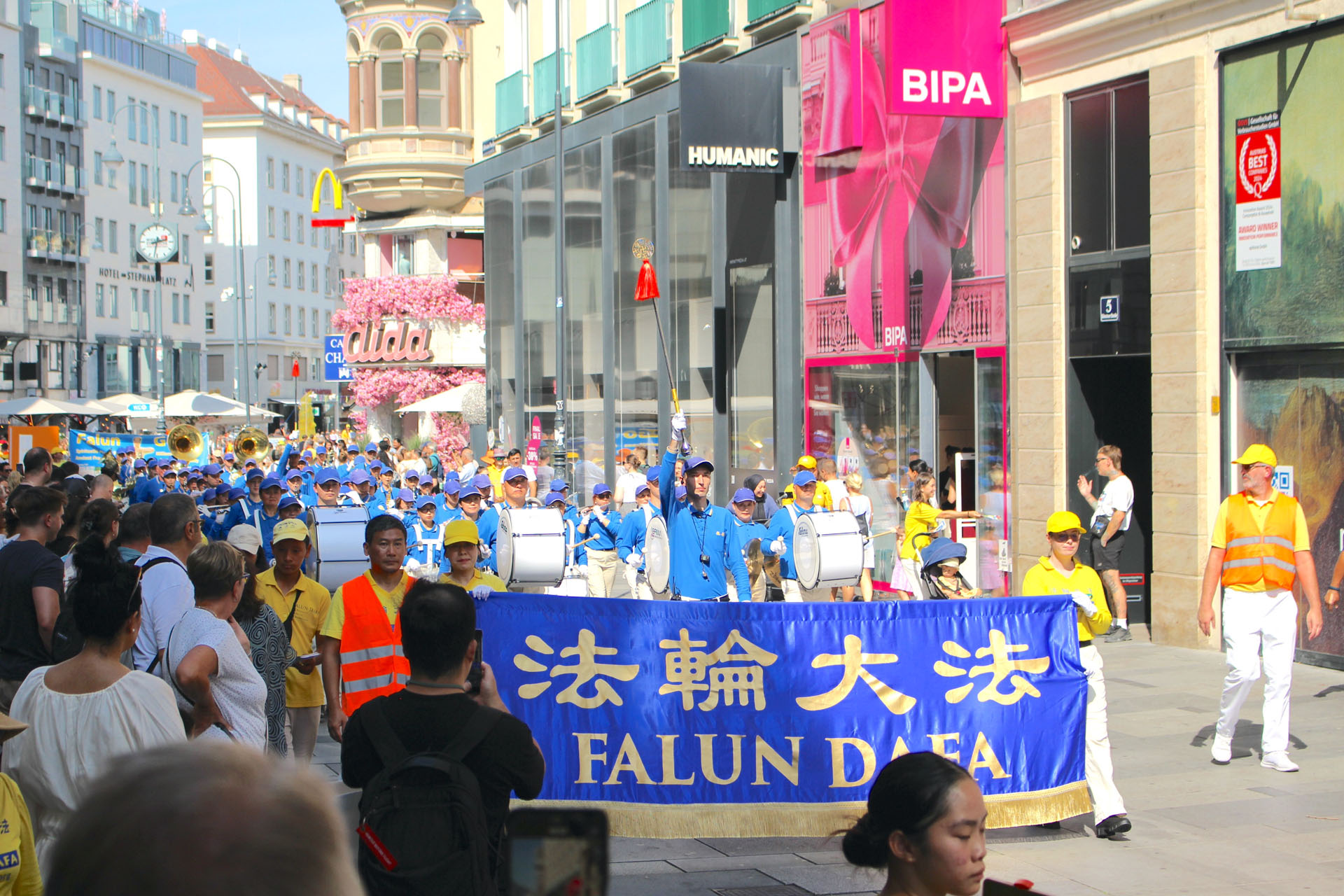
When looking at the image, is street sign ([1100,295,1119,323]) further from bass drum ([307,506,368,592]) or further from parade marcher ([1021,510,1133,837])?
bass drum ([307,506,368,592])

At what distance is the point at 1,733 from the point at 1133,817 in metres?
5.98

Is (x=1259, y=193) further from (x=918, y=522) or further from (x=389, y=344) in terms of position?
(x=389, y=344)

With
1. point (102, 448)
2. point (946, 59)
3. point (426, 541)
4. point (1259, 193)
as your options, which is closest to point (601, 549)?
point (426, 541)

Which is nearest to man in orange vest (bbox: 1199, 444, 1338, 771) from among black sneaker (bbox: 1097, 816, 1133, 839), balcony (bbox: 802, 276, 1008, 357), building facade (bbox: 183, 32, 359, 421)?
black sneaker (bbox: 1097, 816, 1133, 839)

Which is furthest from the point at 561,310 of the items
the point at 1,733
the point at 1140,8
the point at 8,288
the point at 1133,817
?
the point at 8,288

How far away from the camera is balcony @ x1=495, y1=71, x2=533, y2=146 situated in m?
32.3

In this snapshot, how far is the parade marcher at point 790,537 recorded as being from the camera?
1234 centimetres

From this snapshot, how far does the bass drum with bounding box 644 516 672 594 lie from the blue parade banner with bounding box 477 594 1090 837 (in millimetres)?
3967

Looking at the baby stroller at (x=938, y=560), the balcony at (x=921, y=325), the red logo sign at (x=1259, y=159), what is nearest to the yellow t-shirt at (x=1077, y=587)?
the baby stroller at (x=938, y=560)

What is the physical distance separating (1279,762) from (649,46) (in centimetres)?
1948

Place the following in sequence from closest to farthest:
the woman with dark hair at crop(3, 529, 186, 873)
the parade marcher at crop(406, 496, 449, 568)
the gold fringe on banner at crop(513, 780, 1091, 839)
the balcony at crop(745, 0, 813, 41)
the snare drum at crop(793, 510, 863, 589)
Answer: the woman with dark hair at crop(3, 529, 186, 873) → the gold fringe on banner at crop(513, 780, 1091, 839) → the snare drum at crop(793, 510, 863, 589) → the parade marcher at crop(406, 496, 449, 568) → the balcony at crop(745, 0, 813, 41)

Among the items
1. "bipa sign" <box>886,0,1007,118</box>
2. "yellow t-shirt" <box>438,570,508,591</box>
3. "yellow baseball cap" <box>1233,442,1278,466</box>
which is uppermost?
"bipa sign" <box>886,0,1007,118</box>

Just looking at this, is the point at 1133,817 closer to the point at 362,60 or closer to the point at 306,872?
the point at 306,872

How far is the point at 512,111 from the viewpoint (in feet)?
108
